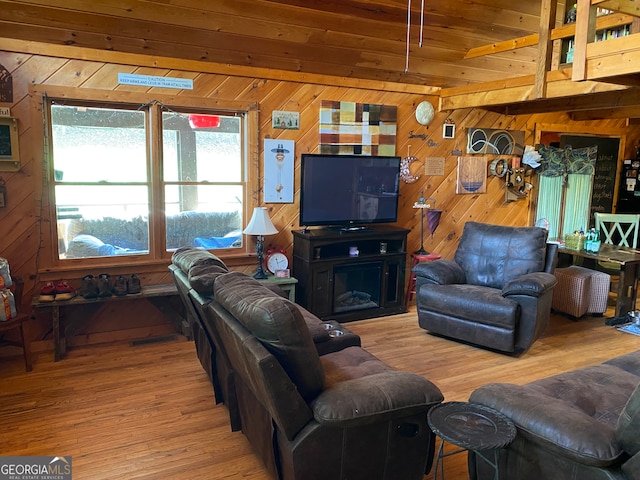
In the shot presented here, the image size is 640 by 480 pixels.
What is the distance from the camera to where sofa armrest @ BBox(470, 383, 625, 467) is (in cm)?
172

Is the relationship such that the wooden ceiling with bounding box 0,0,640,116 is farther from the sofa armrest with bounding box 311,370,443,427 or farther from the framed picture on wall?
the sofa armrest with bounding box 311,370,443,427

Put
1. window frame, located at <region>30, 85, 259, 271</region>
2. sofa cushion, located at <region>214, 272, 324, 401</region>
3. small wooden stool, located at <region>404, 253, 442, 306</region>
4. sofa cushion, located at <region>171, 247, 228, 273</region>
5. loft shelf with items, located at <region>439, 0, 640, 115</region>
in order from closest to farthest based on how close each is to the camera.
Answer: sofa cushion, located at <region>214, 272, 324, 401</region>, sofa cushion, located at <region>171, 247, 228, 273</region>, loft shelf with items, located at <region>439, 0, 640, 115</region>, window frame, located at <region>30, 85, 259, 271</region>, small wooden stool, located at <region>404, 253, 442, 306</region>

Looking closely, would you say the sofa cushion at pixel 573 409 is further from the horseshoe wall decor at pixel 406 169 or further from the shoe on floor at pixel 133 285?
the horseshoe wall decor at pixel 406 169

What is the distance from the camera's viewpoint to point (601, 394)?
7.60ft

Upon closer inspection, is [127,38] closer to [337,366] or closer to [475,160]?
[337,366]

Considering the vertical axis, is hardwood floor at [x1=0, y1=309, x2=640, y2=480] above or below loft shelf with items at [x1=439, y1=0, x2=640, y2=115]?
below

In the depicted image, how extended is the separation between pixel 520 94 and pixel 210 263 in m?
3.20

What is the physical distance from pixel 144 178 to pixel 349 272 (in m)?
2.09

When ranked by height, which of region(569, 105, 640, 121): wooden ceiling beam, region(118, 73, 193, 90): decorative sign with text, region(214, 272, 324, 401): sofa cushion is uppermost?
region(569, 105, 640, 121): wooden ceiling beam

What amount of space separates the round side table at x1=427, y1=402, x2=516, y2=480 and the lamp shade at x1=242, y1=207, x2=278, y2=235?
8.37ft

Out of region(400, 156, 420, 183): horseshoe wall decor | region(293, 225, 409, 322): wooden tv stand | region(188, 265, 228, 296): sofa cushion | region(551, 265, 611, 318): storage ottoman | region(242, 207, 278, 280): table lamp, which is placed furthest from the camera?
region(400, 156, 420, 183): horseshoe wall decor

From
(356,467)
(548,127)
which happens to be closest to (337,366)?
(356,467)

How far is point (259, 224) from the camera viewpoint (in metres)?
4.23

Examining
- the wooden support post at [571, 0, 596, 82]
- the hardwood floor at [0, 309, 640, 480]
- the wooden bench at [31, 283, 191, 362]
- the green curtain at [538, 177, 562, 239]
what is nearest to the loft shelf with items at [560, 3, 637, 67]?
the wooden support post at [571, 0, 596, 82]
